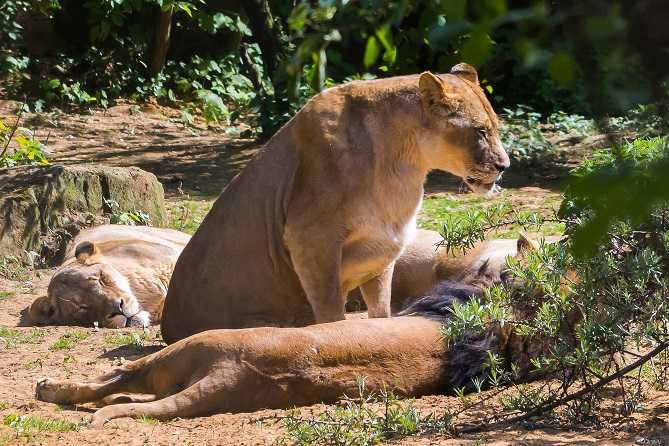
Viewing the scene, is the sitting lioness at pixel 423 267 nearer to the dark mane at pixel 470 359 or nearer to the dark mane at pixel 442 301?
the dark mane at pixel 442 301

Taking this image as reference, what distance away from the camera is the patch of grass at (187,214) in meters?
10.2

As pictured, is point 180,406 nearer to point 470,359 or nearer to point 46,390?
point 46,390

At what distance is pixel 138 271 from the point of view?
807cm

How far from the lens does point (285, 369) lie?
475 centimetres

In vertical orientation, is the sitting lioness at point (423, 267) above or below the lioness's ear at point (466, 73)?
below

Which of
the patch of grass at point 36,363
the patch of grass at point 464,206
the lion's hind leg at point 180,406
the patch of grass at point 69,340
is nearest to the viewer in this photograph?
the lion's hind leg at point 180,406

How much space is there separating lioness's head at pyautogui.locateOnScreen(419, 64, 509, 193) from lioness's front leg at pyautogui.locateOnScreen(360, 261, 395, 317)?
34.0 inches

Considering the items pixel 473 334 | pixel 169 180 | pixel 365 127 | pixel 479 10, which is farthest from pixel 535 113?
pixel 479 10

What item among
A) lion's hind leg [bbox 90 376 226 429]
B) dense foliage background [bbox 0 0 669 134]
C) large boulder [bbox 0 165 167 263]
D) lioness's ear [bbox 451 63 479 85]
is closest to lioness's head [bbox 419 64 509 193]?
lioness's ear [bbox 451 63 479 85]

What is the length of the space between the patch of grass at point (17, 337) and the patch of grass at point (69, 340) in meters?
0.16

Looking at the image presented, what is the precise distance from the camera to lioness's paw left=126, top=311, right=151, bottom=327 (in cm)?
760

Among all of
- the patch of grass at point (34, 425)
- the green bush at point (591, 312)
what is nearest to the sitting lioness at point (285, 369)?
the patch of grass at point (34, 425)

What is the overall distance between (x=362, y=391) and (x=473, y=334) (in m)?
0.62

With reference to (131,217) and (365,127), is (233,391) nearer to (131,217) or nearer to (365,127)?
(365,127)
